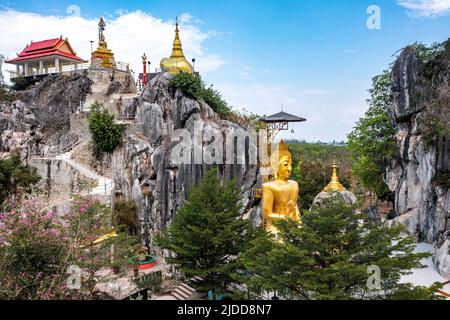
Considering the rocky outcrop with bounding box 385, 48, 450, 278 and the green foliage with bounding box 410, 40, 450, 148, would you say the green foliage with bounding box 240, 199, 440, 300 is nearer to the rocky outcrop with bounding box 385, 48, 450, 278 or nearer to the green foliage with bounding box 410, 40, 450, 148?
the rocky outcrop with bounding box 385, 48, 450, 278

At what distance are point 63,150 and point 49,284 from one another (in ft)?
53.5

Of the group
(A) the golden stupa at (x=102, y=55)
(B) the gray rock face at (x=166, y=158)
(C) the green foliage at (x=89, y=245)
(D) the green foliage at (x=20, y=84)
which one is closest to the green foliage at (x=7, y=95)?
(D) the green foliage at (x=20, y=84)

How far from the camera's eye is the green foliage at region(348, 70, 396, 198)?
70.6ft

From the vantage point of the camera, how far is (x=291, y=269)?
615 cm

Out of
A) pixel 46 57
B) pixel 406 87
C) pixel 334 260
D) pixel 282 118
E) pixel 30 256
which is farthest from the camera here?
pixel 46 57

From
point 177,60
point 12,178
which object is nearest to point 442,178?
point 177,60

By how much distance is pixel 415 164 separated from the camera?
1711cm

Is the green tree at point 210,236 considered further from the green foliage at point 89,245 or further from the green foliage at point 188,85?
the green foliage at point 188,85

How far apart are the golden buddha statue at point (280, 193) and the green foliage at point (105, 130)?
12059 millimetres

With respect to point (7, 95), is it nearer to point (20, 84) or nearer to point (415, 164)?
point (20, 84)

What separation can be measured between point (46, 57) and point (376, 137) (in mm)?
24829

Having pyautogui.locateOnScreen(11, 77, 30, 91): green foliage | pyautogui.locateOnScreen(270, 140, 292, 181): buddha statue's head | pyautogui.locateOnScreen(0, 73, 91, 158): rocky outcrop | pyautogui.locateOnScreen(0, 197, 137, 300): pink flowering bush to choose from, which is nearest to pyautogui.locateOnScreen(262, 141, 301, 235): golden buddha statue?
pyautogui.locateOnScreen(270, 140, 292, 181): buddha statue's head
